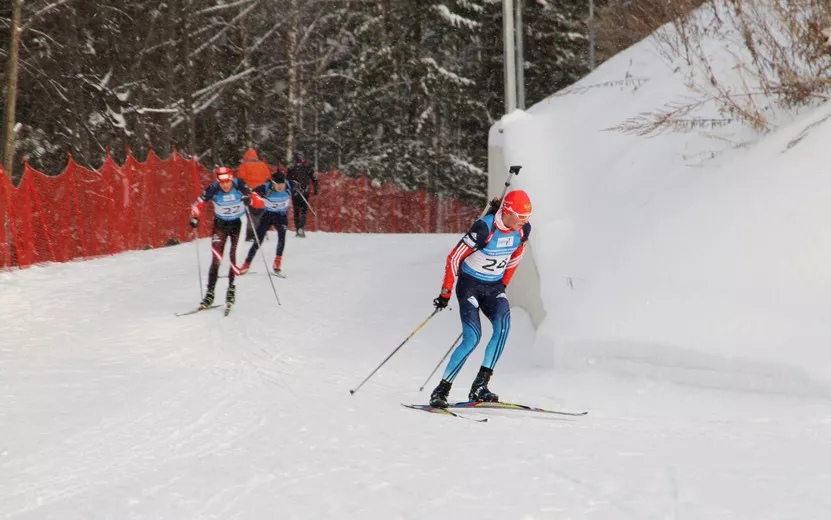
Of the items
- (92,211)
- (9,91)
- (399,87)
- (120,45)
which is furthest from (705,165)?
(399,87)

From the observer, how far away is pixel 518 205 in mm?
7539

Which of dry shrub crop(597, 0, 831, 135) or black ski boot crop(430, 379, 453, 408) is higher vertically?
dry shrub crop(597, 0, 831, 135)

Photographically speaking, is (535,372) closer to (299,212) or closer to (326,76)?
(299,212)

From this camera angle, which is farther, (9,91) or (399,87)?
(399,87)

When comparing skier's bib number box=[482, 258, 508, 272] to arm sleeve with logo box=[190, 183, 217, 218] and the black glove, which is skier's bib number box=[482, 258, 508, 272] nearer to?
the black glove

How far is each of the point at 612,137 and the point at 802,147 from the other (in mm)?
3982

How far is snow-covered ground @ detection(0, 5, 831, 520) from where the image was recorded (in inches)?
211

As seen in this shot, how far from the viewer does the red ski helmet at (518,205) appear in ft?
24.7

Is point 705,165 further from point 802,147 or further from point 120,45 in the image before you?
point 120,45

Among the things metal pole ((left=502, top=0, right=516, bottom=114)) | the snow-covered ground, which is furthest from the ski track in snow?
metal pole ((left=502, top=0, right=516, bottom=114))

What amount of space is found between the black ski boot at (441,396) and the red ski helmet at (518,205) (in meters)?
1.53

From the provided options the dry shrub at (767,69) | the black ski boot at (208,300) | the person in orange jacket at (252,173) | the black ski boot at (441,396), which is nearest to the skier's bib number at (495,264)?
the black ski boot at (441,396)

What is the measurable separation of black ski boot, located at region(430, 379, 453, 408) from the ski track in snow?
0.24 metres

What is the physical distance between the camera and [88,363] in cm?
956
